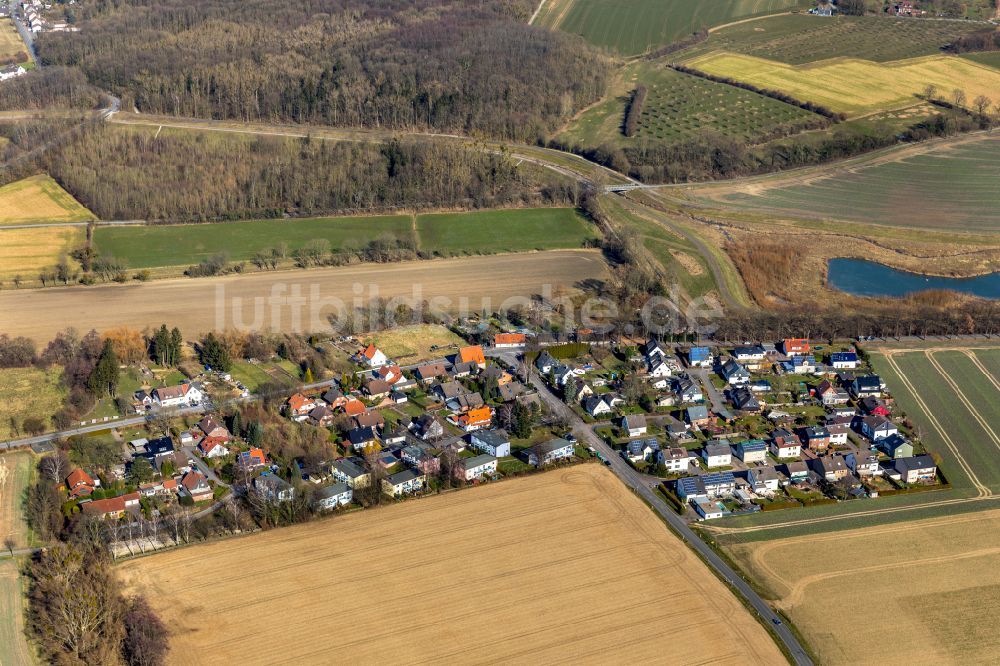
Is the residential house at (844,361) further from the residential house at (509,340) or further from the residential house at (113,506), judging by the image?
the residential house at (113,506)

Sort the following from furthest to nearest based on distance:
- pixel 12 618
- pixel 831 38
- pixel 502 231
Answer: pixel 831 38, pixel 502 231, pixel 12 618

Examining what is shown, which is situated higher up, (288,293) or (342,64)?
(342,64)

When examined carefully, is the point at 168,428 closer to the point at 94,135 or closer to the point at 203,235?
the point at 203,235

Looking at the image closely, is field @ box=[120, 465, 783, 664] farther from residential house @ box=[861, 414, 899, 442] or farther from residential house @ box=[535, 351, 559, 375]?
residential house @ box=[861, 414, 899, 442]

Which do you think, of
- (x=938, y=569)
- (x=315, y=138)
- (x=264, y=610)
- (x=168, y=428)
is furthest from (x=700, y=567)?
(x=315, y=138)

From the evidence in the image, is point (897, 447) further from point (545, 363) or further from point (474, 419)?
point (474, 419)

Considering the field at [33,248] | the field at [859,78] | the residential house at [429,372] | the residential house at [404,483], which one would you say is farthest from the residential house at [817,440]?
the field at [859,78]

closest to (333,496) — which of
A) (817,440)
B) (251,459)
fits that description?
(251,459)

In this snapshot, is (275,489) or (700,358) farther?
(700,358)

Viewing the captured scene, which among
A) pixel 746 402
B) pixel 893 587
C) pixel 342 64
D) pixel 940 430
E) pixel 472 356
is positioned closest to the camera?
pixel 893 587
